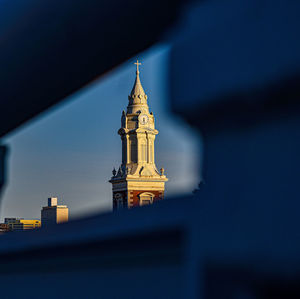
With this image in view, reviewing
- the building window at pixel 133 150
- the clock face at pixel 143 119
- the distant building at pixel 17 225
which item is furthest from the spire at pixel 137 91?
the distant building at pixel 17 225

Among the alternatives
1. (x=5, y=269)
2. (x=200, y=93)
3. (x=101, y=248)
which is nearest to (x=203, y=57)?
(x=200, y=93)

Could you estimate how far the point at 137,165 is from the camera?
22156 millimetres

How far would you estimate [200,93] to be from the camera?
0.31 meters

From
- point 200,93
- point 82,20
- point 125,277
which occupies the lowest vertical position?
point 125,277

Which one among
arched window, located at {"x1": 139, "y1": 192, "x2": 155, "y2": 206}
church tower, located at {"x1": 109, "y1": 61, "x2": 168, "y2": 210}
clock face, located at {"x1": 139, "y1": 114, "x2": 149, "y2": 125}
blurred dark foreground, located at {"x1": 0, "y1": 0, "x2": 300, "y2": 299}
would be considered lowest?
blurred dark foreground, located at {"x1": 0, "y1": 0, "x2": 300, "y2": 299}

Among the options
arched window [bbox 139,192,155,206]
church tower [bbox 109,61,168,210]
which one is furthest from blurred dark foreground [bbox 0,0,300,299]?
arched window [bbox 139,192,155,206]

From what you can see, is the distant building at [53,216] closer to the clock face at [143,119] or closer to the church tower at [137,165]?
the church tower at [137,165]

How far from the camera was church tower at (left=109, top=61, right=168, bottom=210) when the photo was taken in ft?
73.4

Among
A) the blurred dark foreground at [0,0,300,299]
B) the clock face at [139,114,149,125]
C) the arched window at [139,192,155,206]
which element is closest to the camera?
the blurred dark foreground at [0,0,300,299]

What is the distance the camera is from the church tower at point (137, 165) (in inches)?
881

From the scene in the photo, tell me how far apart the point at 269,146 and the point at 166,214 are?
0.43ft

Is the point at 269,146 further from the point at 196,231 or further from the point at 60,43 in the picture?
the point at 60,43

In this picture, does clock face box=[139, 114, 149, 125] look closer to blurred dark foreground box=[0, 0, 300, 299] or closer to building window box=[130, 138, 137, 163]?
building window box=[130, 138, 137, 163]

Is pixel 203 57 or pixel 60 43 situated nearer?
pixel 203 57
